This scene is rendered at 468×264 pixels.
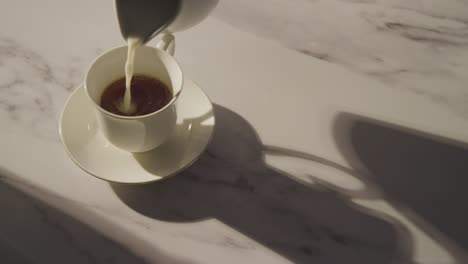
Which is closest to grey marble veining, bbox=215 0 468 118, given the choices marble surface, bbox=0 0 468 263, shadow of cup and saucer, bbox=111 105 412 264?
marble surface, bbox=0 0 468 263

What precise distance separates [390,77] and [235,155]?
29cm

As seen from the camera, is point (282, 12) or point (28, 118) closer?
point (28, 118)

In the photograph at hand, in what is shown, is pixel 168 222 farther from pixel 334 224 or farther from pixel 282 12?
pixel 282 12

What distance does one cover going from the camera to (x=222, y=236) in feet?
2.02

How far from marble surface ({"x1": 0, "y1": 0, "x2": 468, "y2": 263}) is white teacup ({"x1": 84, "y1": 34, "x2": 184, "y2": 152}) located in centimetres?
7

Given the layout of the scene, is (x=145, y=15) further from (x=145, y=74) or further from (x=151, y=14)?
(x=145, y=74)

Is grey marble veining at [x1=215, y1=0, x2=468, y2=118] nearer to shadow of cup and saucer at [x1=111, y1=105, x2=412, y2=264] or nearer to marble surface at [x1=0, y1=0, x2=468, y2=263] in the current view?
marble surface at [x1=0, y1=0, x2=468, y2=263]

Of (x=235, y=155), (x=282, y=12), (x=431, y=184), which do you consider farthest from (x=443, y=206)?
(x=282, y=12)

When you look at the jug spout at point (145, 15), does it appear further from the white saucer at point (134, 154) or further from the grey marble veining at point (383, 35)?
the grey marble veining at point (383, 35)

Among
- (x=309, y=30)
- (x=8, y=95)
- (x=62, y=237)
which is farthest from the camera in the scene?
(x=309, y=30)

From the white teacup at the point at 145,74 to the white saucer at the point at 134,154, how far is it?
22 millimetres

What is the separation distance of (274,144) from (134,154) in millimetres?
192

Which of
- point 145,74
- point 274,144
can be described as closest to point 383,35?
point 274,144

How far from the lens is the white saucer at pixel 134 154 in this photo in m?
0.63
